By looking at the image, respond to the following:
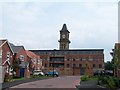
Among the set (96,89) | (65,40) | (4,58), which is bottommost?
(96,89)

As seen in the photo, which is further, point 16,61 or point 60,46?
point 60,46

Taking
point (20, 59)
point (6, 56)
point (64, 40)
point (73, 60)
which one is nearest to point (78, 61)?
point (73, 60)

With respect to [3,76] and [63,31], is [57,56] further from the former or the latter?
[3,76]

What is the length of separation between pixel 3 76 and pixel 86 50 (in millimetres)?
73947

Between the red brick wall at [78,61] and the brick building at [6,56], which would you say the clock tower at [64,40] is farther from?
the brick building at [6,56]

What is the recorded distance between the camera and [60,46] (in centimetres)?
12350

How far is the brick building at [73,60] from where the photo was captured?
10706cm

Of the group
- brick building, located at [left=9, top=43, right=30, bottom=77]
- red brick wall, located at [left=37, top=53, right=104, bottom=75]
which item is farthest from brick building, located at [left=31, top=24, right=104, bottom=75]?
brick building, located at [left=9, top=43, right=30, bottom=77]

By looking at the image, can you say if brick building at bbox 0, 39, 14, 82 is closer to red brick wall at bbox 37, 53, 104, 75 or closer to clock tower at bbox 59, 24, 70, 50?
red brick wall at bbox 37, 53, 104, 75

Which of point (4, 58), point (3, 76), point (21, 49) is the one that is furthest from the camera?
point (21, 49)

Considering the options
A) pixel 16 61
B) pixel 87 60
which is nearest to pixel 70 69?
pixel 87 60

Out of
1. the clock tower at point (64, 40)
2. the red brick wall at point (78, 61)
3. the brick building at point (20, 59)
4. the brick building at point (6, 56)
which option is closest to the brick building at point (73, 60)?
the red brick wall at point (78, 61)

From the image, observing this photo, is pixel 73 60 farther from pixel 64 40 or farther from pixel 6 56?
pixel 6 56

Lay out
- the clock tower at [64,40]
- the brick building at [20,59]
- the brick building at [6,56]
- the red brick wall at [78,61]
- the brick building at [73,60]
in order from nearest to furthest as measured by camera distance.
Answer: the brick building at [6,56], the brick building at [20,59], the red brick wall at [78,61], the brick building at [73,60], the clock tower at [64,40]
